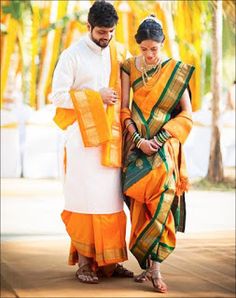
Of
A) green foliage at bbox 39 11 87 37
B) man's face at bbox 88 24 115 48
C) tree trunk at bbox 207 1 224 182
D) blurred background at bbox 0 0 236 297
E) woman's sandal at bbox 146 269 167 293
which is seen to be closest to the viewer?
woman's sandal at bbox 146 269 167 293

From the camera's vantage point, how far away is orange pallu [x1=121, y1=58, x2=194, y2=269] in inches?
139

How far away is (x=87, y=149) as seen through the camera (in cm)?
368

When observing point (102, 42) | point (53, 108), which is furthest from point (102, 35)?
point (53, 108)

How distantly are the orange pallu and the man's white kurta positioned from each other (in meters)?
0.10

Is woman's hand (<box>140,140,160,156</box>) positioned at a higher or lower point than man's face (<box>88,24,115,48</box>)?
lower

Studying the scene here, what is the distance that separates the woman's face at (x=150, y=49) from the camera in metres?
3.51

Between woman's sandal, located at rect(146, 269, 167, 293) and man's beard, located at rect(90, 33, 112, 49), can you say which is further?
man's beard, located at rect(90, 33, 112, 49)

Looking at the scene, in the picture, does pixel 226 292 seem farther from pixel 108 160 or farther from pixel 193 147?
pixel 193 147

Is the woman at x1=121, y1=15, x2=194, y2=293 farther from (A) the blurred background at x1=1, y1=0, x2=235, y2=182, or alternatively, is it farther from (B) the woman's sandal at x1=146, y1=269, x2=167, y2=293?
(A) the blurred background at x1=1, y1=0, x2=235, y2=182

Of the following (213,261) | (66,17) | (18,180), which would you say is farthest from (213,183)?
(213,261)

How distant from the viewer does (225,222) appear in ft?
20.8

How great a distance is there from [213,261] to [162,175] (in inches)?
38.4

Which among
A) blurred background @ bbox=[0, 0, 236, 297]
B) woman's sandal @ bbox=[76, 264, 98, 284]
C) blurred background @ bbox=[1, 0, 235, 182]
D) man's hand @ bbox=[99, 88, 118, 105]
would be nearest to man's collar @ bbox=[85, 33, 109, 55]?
man's hand @ bbox=[99, 88, 118, 105]

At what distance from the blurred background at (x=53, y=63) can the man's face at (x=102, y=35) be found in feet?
17.5
